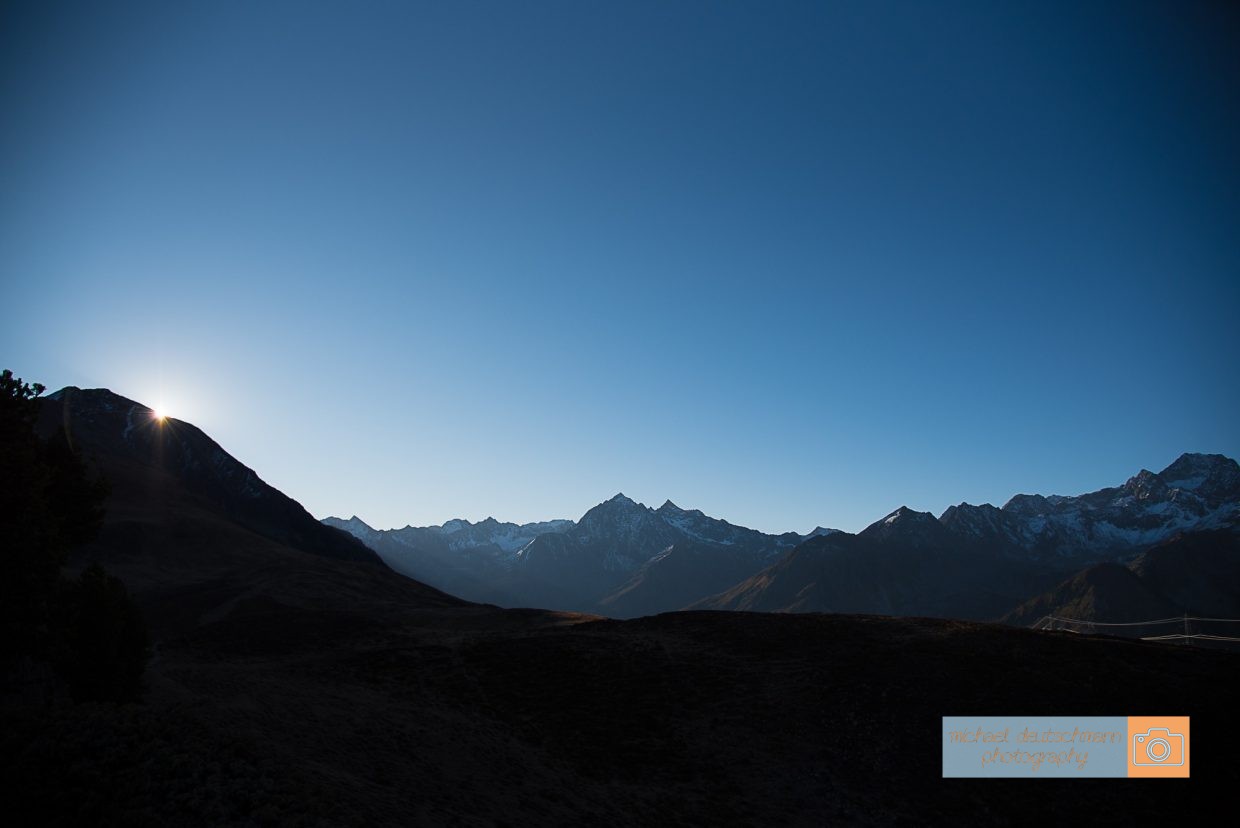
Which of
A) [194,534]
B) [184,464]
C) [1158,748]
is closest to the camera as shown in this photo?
[1158,748]

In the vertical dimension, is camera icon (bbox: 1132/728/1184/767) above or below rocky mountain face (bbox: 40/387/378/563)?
below

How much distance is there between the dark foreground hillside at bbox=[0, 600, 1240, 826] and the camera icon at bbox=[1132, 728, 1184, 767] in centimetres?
91

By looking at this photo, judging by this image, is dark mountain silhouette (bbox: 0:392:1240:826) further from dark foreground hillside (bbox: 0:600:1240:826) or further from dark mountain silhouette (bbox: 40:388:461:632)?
dark mountain silhouette (bbox: 40:388:461:632)

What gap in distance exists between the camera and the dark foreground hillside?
15.7 metres

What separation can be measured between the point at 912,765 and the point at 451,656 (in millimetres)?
33027

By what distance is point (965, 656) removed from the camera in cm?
4097

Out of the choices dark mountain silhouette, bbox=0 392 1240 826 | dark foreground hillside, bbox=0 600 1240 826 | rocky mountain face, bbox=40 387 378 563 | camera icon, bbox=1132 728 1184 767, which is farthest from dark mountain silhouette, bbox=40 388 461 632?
camera icon, bbox=1132 728 1184 767

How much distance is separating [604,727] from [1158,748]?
2936 cm

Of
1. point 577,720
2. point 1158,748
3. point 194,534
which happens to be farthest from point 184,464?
point 1158,748

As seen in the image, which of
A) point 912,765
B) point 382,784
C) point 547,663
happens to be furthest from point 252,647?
point 912,765

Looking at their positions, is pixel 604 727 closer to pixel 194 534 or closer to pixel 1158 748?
pixel 1158 748

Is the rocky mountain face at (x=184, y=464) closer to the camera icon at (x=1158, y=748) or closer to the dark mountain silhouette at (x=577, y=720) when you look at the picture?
the dark mountain silhouette at (x=577, y=720)

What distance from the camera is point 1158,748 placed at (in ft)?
Answer: 101

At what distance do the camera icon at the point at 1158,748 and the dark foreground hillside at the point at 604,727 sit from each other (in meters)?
0.91
